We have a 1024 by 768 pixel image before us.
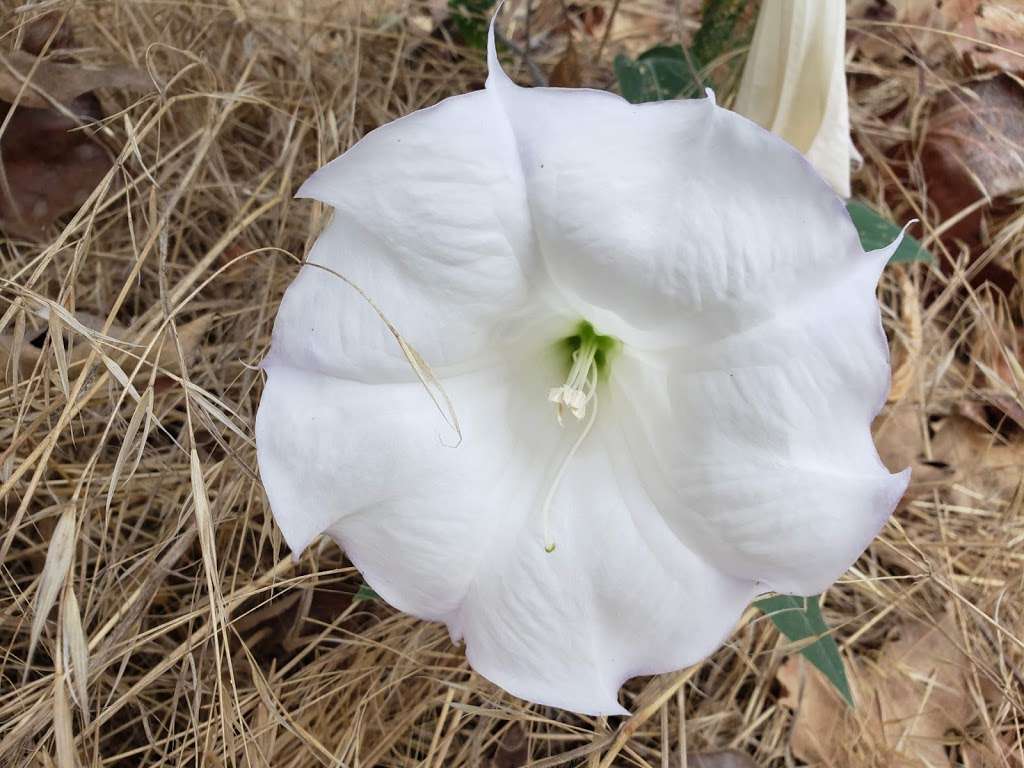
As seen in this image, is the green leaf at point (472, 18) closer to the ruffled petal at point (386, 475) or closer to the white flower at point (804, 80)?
the white flower at point (804, 80)

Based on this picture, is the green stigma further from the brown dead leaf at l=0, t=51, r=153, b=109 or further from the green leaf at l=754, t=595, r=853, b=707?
the brown dead leaf at l=0, t=51, r=153, b=109

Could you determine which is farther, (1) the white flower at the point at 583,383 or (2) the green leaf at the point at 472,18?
(2) the green leaf at the point at 472,18

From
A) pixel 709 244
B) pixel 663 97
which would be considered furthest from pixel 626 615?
pixel 663 97

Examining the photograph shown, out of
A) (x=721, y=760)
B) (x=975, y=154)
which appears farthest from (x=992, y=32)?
(x=721, y=760)

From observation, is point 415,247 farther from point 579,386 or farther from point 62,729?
point 62,729

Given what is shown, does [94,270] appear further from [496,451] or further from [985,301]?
[985,301]

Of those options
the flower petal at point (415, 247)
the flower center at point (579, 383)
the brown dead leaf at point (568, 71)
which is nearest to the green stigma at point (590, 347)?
the flower center at point (579, 383)
